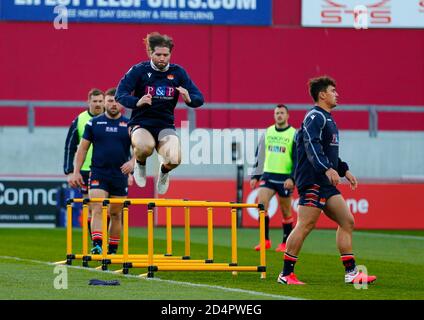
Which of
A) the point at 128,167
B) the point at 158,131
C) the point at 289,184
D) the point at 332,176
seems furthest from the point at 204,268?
the point at 289,184

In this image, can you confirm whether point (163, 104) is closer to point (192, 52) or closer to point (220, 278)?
point (220, 278)

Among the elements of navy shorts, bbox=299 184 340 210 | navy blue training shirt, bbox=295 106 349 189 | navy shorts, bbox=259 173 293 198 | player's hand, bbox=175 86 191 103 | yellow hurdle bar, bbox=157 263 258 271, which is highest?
player's hand, bbox=175 86 191 103

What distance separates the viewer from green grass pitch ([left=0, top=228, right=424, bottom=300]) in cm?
1205

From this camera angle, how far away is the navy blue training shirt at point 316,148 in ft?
43.6

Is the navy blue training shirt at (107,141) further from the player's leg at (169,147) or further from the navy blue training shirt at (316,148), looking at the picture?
the navy blue training shirt at (316,148)

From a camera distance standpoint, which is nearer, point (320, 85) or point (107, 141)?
point (320, 85)

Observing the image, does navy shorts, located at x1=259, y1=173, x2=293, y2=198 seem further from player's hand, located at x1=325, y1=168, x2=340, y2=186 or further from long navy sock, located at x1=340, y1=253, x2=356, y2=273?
player's hand, located at x1=325, y1=168, x2=340, y2=186

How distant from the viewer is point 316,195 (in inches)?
530

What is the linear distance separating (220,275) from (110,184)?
2785 mm

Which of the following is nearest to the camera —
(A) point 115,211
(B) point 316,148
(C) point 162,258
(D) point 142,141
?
(B) point 316,148

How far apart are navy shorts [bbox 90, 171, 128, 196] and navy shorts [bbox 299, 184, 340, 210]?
13.7 feet

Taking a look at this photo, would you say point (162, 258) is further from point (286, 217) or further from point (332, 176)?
point (286, 217)

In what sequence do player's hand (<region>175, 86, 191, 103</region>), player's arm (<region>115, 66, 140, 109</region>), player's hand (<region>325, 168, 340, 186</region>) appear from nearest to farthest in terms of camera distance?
player's hand (<region>325, 168, 340, 186</region>) → player's hand (<region>175, 86, 191, 103</region>) → player's arm (<region>115, 66, 140, 109</region>)

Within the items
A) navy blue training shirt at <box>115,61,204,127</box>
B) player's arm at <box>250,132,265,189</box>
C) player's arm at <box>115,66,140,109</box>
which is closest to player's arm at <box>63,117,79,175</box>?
player's arm at <box>250,132,265,189</box>
